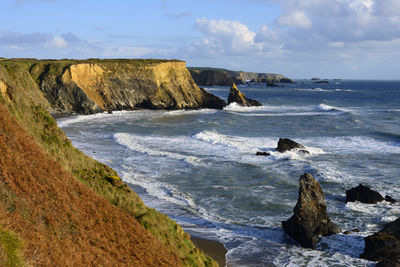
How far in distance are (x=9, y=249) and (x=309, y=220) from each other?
40.5ft

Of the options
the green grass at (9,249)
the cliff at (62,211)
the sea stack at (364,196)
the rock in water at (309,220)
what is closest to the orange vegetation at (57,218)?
the cliff at (62,211)

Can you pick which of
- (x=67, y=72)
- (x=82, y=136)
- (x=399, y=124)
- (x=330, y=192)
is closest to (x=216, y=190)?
(x=330, y=192)

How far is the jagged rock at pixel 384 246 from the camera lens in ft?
45.6

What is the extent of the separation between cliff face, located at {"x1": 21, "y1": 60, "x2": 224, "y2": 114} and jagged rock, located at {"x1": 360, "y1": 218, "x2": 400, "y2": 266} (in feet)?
182

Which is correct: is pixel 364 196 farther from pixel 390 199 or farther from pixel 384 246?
pixel 384 246

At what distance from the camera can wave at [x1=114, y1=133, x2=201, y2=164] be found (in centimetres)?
3045

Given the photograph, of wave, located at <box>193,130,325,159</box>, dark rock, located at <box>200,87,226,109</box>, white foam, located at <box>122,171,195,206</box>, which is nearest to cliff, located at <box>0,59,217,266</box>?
white foam, located at <box>122,171,195,206</box>

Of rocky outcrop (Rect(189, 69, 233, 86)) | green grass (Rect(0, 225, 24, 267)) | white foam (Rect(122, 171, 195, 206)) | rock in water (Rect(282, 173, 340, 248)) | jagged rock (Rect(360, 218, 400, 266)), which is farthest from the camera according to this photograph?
rocky outcrop (Rect(189, 69, 233, 86))

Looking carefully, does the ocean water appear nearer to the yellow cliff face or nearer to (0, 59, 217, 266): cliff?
(0, 59, 217, 266): cliff

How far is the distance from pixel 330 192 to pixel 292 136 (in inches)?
901

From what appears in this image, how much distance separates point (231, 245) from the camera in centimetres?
1538

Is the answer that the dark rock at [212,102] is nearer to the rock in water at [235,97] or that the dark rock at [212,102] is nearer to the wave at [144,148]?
the rock in water at [235,97]

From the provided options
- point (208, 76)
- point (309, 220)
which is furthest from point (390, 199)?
point (208, 76)

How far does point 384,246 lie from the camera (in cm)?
1415
